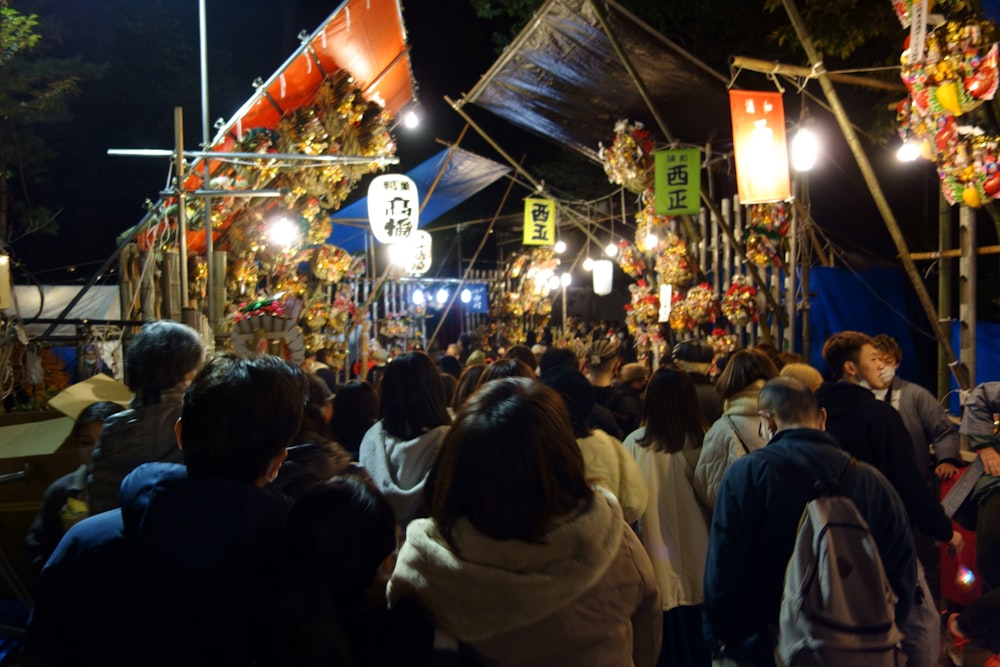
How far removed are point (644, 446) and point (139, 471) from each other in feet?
9.40

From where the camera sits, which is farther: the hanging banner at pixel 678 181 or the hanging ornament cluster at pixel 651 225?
the hanging ornament cluster at pixel 651 225

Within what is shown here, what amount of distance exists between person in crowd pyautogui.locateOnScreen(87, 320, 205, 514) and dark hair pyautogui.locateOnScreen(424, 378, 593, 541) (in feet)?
4.74

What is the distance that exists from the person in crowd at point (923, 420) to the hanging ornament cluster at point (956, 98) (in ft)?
6.73

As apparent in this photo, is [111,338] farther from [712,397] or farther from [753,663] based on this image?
[753,663]

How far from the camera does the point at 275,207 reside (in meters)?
11.9

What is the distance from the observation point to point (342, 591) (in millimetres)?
1713

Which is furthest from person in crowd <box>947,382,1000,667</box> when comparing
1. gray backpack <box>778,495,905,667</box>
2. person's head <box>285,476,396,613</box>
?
person's head <box>285,476,396,613</box>

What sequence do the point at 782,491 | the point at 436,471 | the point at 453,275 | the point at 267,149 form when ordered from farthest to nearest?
1. the point at 453,275
2. the point at 267,149
3. the point at 782,491
4. the point at 436,471

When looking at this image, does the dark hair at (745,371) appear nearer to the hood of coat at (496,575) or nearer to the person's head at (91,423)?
the hood of coat at (496,575)

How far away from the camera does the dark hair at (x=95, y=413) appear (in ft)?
12.0

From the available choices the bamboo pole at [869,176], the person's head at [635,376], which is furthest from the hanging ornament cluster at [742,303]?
the person's head at [635,376]

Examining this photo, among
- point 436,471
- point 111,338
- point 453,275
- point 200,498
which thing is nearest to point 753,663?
point 436,471

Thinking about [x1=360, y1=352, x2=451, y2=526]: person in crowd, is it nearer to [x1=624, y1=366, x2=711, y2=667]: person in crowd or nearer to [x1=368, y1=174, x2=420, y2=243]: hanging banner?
[x1=624, y1=366, x2=711, y2=667]: person in crowd

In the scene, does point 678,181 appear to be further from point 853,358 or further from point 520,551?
point 520,551
